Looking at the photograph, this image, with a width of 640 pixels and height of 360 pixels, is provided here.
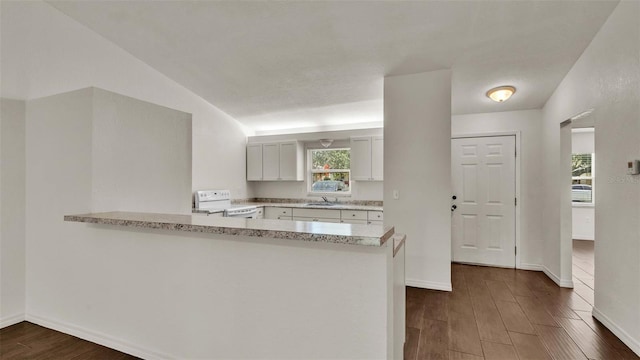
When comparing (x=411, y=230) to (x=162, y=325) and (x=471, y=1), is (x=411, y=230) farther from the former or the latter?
(x=162, y=325)

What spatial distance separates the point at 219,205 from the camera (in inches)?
196

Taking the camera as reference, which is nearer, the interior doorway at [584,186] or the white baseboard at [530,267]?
the white baseboard at [530,267]

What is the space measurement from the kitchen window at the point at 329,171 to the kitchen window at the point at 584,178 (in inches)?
194

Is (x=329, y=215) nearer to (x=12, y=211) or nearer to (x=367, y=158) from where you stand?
(x=367, y=158)

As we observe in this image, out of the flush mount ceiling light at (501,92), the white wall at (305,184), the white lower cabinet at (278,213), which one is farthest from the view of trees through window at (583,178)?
the white lower cabinet at (278,213)

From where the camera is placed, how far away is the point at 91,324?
2.33m

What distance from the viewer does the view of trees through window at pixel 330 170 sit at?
567 cm

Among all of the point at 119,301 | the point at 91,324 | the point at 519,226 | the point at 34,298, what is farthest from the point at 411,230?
the point at 34,298

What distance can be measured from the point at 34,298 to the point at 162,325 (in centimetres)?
155

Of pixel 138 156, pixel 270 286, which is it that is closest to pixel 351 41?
pixel 138 156

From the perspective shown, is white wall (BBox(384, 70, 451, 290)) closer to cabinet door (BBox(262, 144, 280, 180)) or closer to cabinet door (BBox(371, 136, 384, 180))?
cabinet door (BBox(371, 136, 384, 180))

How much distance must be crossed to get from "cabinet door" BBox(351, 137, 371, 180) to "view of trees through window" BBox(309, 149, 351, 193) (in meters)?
0.48

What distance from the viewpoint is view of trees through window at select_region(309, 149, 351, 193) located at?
567 cm

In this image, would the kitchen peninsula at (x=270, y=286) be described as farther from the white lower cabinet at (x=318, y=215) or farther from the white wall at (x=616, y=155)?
the white lower cabinet at (x=318, y=215)
